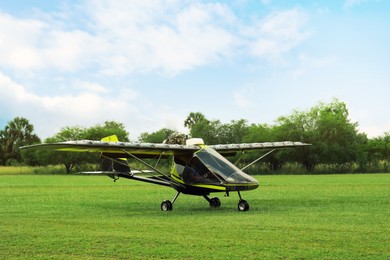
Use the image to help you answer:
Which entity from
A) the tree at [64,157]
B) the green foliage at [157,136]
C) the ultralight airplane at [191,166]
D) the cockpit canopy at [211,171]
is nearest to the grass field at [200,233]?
the ultralight airplane at [191,166]

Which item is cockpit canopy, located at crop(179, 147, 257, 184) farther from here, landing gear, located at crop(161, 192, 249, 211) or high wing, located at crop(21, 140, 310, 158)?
landing gear, located at crop(161, 192, 249, 211)

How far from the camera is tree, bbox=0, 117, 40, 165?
124562 mm

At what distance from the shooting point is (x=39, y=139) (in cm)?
13288

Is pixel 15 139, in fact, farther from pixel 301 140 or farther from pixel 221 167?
pixel 221 167

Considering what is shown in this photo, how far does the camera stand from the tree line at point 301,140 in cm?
8738

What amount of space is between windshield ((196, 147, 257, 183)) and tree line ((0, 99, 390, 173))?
208ft

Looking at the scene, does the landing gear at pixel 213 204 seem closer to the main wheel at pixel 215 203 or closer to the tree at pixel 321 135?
the main wheel at pixel 215 203

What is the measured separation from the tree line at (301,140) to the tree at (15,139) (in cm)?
732

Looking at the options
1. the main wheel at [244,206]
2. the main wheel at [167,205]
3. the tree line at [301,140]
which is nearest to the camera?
the main wheel at [244,206]

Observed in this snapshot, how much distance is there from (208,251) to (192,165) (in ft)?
29.6

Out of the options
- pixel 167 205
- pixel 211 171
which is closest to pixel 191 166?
pixel 211 171

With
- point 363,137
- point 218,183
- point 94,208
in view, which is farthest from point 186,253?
point 363,137

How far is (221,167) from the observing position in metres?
18.4

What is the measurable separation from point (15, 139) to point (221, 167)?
119380mm
